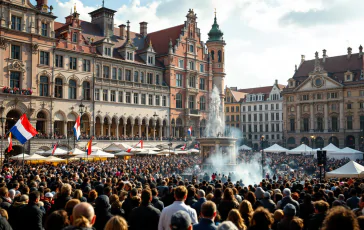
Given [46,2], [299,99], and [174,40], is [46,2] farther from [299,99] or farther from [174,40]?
[299,99]

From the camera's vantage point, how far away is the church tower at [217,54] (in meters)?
74.2

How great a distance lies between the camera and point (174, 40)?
6906 cm

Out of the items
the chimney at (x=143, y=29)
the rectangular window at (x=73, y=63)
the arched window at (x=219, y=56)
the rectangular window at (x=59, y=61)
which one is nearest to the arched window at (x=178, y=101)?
the arched window at (x=219, y=56)

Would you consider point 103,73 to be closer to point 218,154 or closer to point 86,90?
point 86,90

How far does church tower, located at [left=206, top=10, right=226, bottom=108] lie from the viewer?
7419cm

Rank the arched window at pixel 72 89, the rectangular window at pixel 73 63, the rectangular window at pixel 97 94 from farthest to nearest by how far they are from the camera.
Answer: the rectangular window at pixel 97 94 → the rectangular window at pixel 73 63 → the arched window at pixel 72 89

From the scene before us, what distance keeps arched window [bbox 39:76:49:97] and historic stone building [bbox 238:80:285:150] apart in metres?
59.0

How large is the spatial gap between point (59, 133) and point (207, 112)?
100 feet

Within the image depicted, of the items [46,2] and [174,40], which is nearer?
[46,2]

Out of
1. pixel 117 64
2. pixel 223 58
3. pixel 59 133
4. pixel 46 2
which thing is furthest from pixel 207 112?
pixel 46 2

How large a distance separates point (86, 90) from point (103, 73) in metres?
4.12

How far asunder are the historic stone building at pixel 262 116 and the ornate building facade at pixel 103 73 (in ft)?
82.0

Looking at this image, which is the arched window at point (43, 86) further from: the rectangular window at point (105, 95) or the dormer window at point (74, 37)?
the rectangular window at point (105, 95)

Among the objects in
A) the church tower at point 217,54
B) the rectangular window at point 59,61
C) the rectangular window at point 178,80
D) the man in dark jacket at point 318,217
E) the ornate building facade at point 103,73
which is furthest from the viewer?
the church tower at point 217,54
